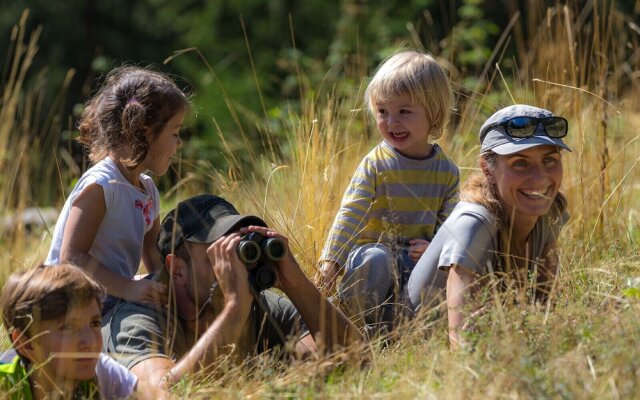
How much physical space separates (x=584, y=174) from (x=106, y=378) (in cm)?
268

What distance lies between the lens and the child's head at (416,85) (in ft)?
13.4

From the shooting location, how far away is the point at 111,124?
12.7ft

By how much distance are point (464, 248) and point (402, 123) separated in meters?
0.85

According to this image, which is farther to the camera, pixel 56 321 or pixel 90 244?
pixel 90 244

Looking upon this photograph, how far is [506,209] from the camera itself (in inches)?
141

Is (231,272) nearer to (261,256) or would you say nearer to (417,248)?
Result: (261,256)

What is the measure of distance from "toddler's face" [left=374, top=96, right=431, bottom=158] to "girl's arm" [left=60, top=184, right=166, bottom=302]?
3.86ft

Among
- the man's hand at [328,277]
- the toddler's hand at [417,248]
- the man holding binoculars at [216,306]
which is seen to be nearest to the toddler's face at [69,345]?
Result: the man holding binoculars at [216,306]

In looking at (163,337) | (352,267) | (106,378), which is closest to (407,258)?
(352,267)

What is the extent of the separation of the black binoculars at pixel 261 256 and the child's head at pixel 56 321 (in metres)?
0.50

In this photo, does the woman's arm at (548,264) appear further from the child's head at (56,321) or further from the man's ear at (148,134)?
the child's head at (56,321)

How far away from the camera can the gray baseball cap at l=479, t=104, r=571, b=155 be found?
3.50 meters

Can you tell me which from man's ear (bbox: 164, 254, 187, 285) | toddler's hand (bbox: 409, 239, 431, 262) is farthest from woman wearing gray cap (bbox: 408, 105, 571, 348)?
man's ear (bbox: 164, 254, 187, 285)

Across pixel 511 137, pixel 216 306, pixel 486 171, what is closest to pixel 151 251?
pixel 216 306
